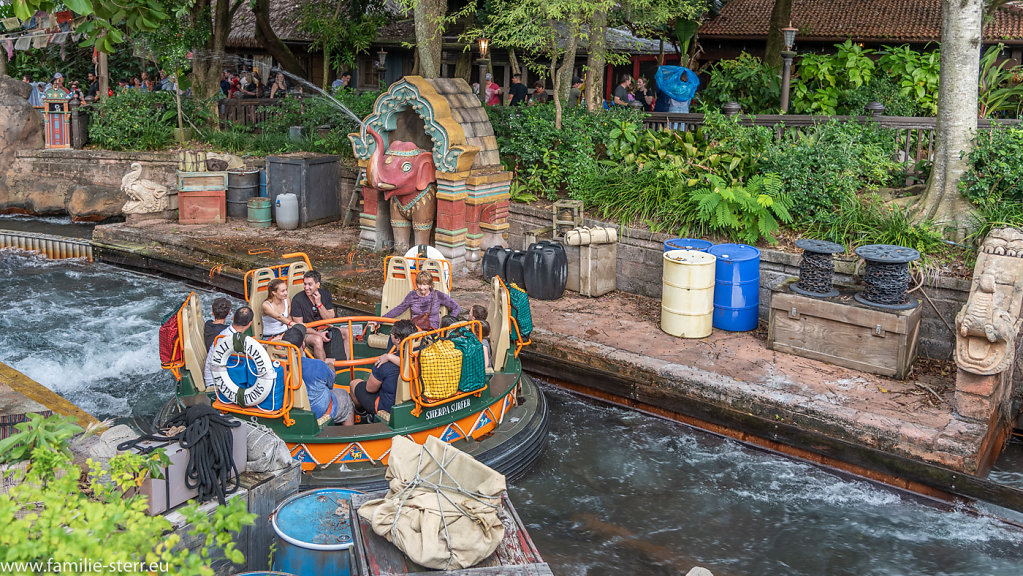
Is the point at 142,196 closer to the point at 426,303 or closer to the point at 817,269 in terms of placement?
the point at 426,303

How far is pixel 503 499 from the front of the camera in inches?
189

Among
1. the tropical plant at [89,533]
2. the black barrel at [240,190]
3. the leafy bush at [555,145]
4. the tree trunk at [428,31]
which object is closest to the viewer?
the tropical plant at [89,533]

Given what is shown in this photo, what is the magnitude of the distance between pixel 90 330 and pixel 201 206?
500cm

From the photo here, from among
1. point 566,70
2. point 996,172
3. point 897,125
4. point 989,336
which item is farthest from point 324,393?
point 566,70

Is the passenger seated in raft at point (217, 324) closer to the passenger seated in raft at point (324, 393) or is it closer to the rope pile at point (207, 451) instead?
the passenger seated in raft at point (324, 393)

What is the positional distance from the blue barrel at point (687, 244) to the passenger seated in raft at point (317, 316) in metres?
4.46

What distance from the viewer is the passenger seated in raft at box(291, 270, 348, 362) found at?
8.61 meters

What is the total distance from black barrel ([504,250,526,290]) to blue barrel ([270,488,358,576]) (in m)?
7.36

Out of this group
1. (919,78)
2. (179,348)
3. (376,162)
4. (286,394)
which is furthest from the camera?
(919,78)

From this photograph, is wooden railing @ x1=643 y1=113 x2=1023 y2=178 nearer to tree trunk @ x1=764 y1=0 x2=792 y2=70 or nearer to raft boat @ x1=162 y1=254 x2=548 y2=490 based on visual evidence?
tree trunk @ x1=764 y1=0 x2=792 y2=70

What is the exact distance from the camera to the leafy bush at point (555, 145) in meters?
13.9

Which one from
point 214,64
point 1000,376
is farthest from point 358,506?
point 214,64

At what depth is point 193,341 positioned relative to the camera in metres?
8.34

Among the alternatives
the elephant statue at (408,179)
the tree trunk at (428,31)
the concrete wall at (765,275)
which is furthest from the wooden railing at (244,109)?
the concrete wall at (765,275)
